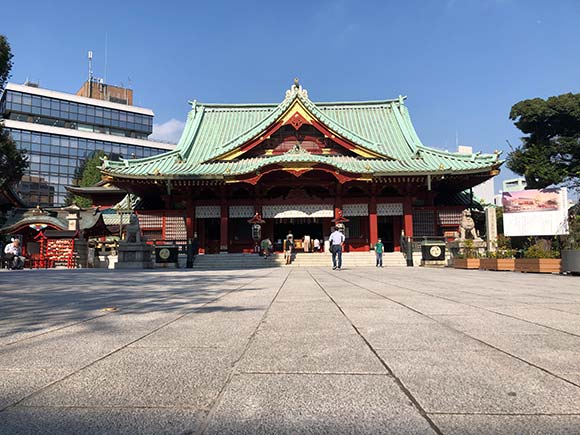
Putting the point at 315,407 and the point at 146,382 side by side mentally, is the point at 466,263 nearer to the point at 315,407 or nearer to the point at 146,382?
the point at 315,407

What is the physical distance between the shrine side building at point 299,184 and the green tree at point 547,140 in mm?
8622

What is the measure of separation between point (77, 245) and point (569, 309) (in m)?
21.4

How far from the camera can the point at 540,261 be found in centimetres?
1195

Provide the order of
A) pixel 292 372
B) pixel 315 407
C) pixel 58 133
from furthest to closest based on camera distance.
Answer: pixel 58 133 < pixel 292 372 < pixel 315 407

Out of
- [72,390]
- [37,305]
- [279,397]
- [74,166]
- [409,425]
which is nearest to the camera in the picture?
[409,425]

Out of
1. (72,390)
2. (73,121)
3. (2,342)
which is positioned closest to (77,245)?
(2,342)

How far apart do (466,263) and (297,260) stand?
25.8 ft

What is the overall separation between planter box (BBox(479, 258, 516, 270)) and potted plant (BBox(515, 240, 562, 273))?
31cm

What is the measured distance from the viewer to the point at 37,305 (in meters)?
5.10

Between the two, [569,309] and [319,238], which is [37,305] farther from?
[319,238]

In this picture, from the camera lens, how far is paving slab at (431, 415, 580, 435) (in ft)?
4.82

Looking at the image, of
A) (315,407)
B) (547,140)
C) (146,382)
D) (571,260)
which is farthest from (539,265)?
(547,140)

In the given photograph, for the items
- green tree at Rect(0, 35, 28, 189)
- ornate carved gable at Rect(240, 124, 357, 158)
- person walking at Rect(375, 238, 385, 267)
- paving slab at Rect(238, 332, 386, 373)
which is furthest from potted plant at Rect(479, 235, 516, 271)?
green tree at Rect(0, 35, 28, 189)

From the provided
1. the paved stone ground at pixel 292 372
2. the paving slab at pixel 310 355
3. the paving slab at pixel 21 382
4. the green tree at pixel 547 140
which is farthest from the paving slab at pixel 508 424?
the green tree at pixel 547 140
